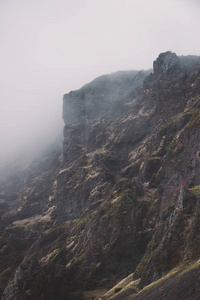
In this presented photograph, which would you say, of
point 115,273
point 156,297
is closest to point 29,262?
point 115,273

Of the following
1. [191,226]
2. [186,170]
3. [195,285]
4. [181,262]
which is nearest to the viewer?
[195,285]

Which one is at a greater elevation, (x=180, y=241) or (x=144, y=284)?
(x=180, y=241)

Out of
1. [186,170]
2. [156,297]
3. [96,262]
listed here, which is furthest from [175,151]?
[156,297]

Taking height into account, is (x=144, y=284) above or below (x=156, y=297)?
below

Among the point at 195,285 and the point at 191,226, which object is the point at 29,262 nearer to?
the point at 191,226

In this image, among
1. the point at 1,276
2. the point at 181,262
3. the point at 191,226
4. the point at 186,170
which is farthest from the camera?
the point at 1,276

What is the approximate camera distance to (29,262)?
110 metres

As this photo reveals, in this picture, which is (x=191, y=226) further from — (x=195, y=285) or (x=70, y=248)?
(x=70, y=248)

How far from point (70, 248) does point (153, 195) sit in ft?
196

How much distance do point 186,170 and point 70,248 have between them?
82.6 metres

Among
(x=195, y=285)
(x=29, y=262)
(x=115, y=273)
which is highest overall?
(x=195, y=285)

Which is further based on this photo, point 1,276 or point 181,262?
point 1,276

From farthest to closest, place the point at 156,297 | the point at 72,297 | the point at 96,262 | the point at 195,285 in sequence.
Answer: the point at 96,262 < the point at 72,297 < the point at 156,297 < the point at 195,285

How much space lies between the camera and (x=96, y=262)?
118m
